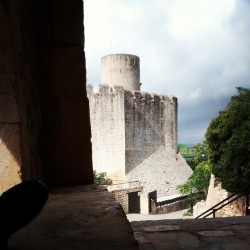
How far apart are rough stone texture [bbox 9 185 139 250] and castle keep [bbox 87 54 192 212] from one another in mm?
20109

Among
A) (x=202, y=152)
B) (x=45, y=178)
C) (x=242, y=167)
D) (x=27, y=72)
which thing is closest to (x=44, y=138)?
(x=45, y=178)

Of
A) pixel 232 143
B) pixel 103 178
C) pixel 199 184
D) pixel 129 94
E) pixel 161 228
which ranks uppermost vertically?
pixel 129 94

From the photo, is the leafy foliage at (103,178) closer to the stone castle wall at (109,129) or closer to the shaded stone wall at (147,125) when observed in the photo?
the stone castle wall at (109,129)

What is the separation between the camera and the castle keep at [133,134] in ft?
76.6

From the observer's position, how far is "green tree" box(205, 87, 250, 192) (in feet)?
38.3

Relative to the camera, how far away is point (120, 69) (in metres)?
26.7

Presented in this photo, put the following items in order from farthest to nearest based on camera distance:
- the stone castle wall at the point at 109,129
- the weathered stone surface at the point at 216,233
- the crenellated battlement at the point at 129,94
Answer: the stone castle wall at the point at 109,129 → the crenellated battlement at the point at 129,94 → the weathered stone surface at the point at 216,233

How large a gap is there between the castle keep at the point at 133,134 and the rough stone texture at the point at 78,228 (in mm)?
20109

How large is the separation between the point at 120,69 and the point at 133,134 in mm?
5846

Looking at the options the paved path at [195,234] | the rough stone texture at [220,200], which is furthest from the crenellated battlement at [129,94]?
the paved path at [195,234]

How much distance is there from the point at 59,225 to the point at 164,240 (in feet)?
7.01

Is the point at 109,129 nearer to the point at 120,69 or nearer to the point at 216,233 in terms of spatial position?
the point at 120,69

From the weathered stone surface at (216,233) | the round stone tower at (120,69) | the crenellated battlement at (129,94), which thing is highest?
the round stone tower at (120,69)

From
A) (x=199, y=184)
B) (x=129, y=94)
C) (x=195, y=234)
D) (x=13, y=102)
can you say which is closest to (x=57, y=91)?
(x=13, y=102)
